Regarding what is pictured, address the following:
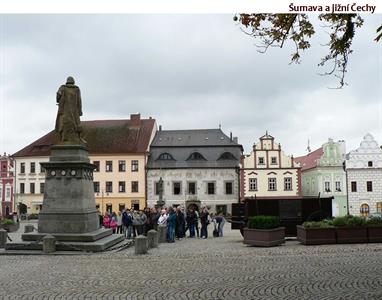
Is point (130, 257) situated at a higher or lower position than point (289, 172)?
lower

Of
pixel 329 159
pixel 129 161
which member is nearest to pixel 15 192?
pixel 129 161

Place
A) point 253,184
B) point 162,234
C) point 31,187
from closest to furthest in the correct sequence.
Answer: point 162,234, point 253,184, point 31,187

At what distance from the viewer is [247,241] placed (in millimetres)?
16531

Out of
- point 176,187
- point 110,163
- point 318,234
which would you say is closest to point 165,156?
point 176,187

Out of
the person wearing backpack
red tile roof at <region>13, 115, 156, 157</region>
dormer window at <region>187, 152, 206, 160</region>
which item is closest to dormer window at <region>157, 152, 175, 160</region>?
red tile roof at <region>13, 115, 156, 157</region>

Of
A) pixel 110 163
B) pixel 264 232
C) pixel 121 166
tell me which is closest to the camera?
pixel 264 232

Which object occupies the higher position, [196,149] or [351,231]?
[196,149]

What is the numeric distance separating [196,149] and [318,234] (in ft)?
126

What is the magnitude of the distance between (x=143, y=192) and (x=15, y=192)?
17.0 meters

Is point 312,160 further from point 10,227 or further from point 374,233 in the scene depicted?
point 374,233

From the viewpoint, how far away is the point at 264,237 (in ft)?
52.3

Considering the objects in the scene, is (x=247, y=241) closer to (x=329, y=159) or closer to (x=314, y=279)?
(x=314, y=279)

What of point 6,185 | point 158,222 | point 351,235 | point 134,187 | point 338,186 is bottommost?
point 351,235

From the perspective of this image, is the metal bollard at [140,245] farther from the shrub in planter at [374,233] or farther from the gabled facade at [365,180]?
the gabled facade at [365,180]
